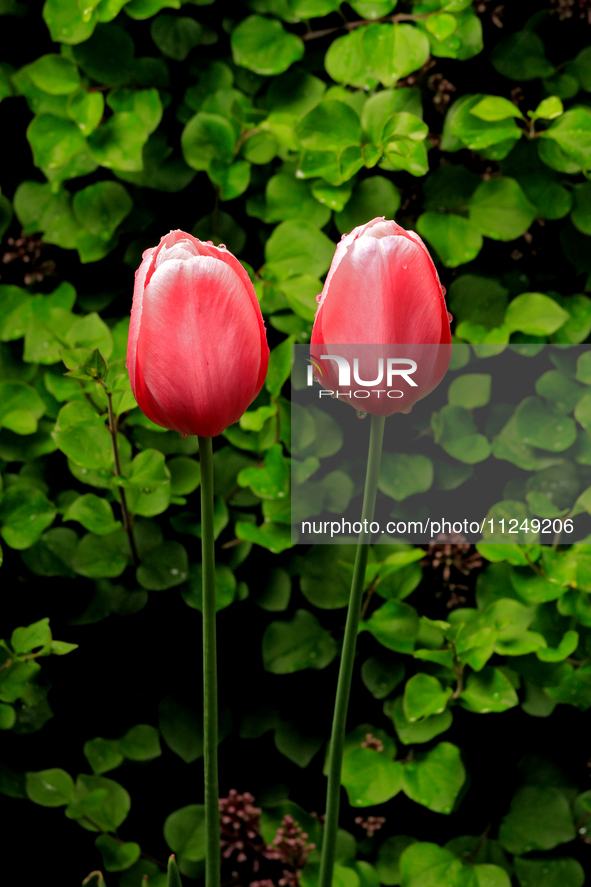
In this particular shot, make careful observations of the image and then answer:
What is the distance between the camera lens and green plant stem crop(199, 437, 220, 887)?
400 millimetres

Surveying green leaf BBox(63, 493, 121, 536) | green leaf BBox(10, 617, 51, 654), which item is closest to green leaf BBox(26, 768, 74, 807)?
green leaf BBox(10, 617, 51, 654)

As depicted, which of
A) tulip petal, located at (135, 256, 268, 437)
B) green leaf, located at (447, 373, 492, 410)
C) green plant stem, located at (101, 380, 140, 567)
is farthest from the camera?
green leaf, located at (447, 373, 492, 410)

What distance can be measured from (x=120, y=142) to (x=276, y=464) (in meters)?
0.33

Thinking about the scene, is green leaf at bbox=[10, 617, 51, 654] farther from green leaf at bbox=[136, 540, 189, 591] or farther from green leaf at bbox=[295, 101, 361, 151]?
green leaf at bbox=[295, 101, 361, 151]

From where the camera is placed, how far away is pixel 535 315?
65 centimetres

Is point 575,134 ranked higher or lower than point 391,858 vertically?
higher

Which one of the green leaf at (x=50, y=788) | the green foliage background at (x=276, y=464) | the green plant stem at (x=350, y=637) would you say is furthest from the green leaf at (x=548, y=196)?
the green leaf at (x=50, y=788)

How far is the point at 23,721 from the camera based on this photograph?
67cm

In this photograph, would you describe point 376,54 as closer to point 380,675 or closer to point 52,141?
point 52,141

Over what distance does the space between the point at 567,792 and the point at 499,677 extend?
0.60ft

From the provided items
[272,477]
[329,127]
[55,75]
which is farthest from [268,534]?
[55,75]

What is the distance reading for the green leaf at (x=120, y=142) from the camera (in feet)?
2.04

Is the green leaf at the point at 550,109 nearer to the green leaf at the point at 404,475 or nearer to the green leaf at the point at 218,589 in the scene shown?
the green leaf at the point at 404,475

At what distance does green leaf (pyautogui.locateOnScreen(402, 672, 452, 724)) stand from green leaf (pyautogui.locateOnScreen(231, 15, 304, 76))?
0.58 meters
